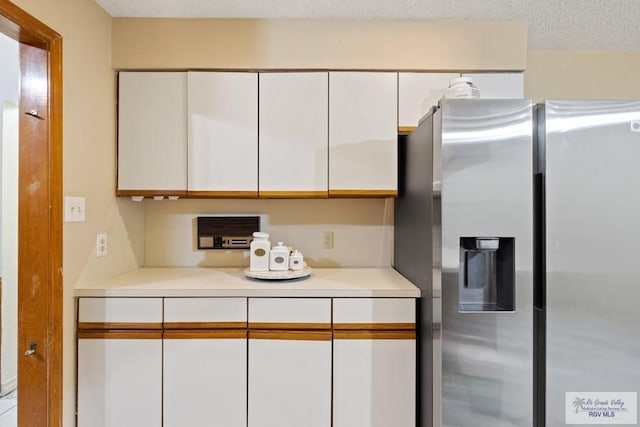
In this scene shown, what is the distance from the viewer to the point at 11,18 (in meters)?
1.38

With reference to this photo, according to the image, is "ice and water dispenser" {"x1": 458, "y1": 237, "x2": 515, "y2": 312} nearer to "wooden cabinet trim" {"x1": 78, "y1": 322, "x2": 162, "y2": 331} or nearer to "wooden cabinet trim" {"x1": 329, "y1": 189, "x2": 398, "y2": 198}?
"wooden cabinet trim" {"x1": 329, "y1": 189, "x2": 398, "y2": 198}

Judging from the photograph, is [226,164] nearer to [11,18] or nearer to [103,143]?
[103,143]

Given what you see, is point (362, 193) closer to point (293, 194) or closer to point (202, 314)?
point (293, 194)

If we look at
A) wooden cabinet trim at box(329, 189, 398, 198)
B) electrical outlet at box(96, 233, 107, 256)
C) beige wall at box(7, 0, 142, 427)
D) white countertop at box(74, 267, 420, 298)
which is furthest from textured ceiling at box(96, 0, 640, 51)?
white countertop at box(74, 267, 420, 298)

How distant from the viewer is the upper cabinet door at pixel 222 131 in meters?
2.06

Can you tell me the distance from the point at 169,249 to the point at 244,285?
0.81 meters

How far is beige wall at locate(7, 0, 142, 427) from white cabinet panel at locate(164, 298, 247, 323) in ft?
1.48

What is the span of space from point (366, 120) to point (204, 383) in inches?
61.4

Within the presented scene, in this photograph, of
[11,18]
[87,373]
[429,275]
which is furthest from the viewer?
[87,373]

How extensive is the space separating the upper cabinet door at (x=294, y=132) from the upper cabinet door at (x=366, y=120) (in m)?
0.06

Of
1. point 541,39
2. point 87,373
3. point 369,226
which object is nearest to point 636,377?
point 369,226

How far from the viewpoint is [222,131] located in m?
2.07

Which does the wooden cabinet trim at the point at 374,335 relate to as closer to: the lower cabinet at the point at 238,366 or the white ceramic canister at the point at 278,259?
the lower cabinet at the point at 238,366

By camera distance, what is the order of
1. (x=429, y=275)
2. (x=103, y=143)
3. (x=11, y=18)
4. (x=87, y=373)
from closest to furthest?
(x=11, y=18), (x=429, y=275), (x=87, y=373), (x=103, y=143)
